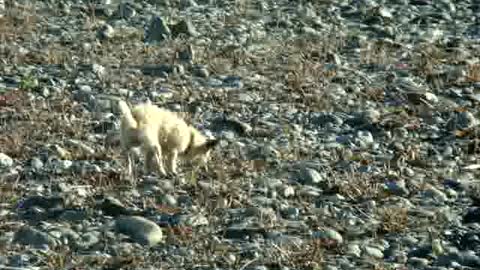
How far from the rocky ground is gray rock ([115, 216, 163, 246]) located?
0.02m

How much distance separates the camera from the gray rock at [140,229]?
8867mm

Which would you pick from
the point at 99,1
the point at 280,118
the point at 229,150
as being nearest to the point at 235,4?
the point at 99,1

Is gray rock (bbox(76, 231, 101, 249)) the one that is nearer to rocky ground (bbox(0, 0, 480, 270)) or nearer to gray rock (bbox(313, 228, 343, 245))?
rocky ground (bbox(0, 0, 480, 270))

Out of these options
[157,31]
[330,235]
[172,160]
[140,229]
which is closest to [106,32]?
[157,31]

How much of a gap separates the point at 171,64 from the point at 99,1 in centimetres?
408

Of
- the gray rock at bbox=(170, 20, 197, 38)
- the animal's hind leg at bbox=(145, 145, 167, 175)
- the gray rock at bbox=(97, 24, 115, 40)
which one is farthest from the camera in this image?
the gray rock at bbox=(170, 20, 197, 38)

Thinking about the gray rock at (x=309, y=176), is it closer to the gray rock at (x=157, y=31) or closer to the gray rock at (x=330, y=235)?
the gray rock at (x=330, y=235)

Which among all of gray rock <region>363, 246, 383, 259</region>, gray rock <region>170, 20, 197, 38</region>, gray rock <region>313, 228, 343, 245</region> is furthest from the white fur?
gray rock <region>170, 20, 197, 38</region>

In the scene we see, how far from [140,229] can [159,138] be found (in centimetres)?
212

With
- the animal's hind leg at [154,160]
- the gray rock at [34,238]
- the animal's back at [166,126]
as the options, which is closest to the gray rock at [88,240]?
the gray rock at [34,238]

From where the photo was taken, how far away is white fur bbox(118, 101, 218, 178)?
34.4 feet

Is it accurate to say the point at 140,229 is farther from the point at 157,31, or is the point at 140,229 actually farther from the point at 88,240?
the point at 157,31

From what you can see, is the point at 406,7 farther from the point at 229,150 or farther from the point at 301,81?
the point at 229,150

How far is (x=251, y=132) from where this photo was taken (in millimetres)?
12141
